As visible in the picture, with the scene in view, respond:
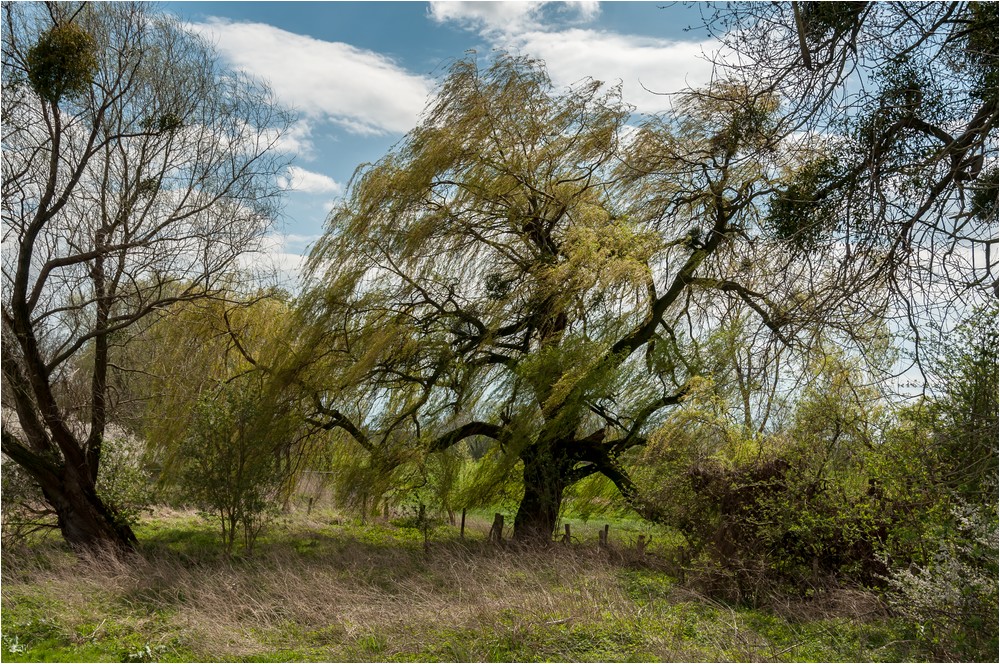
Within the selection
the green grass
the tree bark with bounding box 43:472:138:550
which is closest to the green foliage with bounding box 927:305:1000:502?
the green grass

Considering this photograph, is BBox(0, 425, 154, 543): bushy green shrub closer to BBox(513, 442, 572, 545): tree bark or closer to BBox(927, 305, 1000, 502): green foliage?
BBox(513, 442, 572, 545): tree bark

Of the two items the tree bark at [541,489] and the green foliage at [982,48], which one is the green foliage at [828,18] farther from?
the tree bark at [541,489]

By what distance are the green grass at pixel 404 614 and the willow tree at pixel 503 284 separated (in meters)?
2.53

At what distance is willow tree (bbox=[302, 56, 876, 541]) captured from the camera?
12.7m

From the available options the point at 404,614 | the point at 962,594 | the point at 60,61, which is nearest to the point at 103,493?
the point at 60,61

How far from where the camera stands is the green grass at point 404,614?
6.85 meters

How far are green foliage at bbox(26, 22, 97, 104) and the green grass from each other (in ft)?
19.4

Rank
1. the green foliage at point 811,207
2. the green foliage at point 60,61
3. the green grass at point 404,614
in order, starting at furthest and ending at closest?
1. the green foliage at point 60,61
2. the green grass at point 404,614
3. the green foliage at point 811,207

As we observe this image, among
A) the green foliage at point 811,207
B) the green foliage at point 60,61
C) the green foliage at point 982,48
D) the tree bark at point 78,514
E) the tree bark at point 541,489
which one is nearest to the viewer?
the green foliage at point 982,48

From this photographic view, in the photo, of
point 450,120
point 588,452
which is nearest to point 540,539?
point 588,452

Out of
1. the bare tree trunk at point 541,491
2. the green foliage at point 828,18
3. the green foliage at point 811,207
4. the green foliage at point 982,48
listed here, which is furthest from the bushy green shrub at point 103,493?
the green foliage at point 982,48

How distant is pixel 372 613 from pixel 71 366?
7678mm

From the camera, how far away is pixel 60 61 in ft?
30.0

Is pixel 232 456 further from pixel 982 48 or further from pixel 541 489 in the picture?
pixel 982 48
